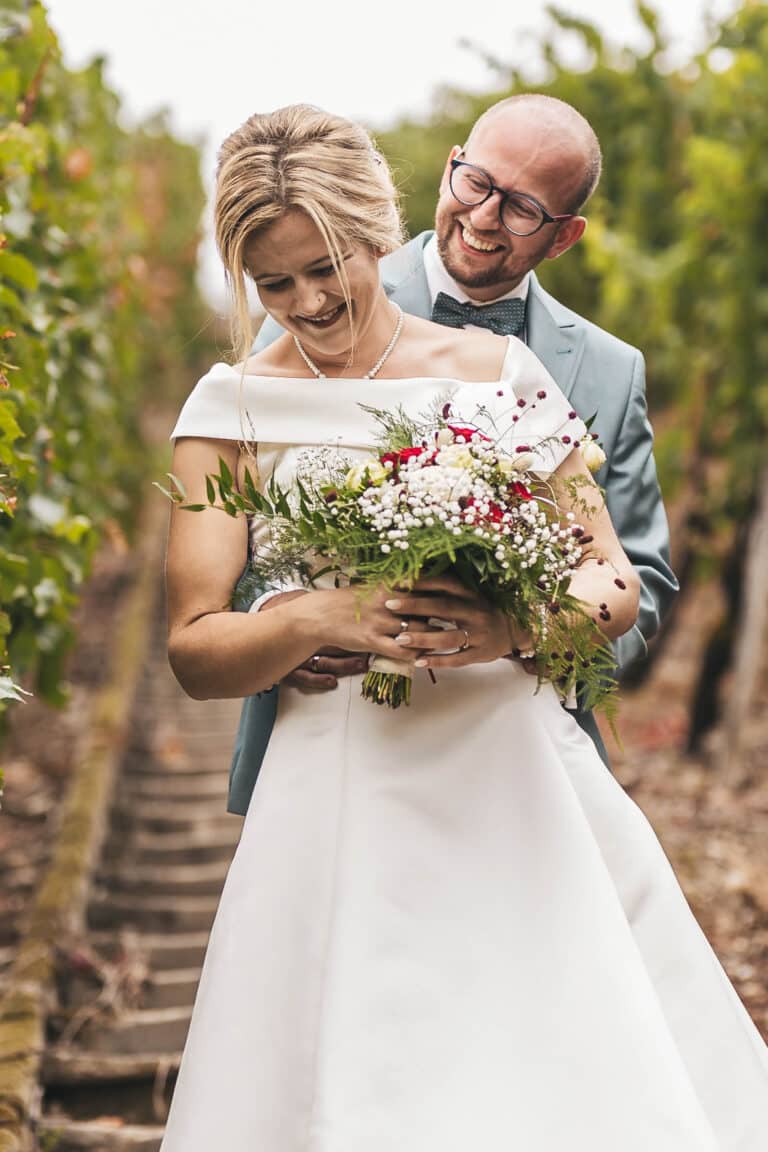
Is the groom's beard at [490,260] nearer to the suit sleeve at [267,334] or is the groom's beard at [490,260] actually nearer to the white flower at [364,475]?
the suit sleeve at [267,334]

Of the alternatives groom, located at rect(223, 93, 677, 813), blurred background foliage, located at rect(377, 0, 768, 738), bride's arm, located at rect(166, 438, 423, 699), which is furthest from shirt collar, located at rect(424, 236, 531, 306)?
blurred background foliage, located at rect(377, 0, 768, 738)

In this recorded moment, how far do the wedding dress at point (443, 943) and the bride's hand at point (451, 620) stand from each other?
0.17 meters

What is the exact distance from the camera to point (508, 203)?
2.97 metres

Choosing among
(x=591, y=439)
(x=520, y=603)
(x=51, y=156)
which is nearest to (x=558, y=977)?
(x=520, y=603)

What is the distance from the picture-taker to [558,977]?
236 cm

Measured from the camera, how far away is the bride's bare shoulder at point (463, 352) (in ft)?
8.66

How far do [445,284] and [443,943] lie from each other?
4.99ft

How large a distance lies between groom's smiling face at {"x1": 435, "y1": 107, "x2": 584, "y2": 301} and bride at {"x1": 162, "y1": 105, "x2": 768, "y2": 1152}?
456mm

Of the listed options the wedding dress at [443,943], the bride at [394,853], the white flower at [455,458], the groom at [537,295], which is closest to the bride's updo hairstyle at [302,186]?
the bride at [394,853]

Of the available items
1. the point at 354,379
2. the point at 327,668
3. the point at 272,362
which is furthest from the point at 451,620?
the point at 272,362

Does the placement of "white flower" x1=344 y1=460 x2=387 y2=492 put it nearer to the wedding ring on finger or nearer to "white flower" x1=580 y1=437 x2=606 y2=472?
the wedding ring on finger

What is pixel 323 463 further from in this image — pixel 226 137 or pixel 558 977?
pixel 558 977

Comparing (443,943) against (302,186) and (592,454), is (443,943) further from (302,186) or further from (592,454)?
(302,186)

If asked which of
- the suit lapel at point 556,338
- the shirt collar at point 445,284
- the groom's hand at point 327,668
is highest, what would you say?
the shirt collar at point 445,284
